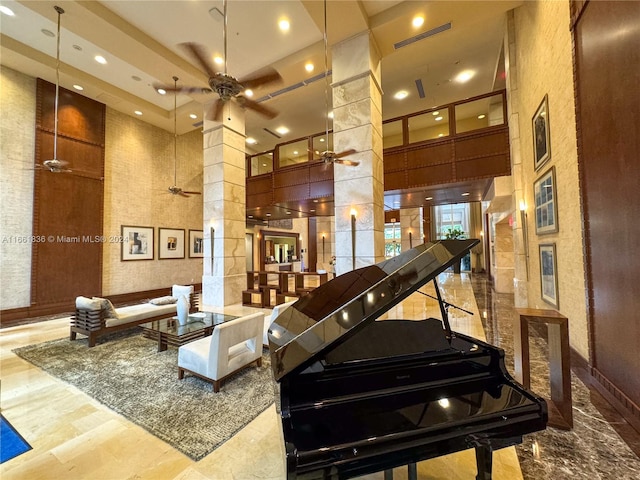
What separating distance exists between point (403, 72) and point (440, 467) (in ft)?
26.4

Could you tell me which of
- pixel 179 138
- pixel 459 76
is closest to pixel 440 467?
pixel 459 76

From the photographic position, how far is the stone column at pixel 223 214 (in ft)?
23.0

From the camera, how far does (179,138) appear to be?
31.1 ft

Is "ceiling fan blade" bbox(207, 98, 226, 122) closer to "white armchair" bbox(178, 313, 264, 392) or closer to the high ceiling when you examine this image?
the high ceiling

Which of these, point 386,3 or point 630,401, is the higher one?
point 386,3

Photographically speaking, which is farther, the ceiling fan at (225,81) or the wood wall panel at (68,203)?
the wood wall panel at (68,203)

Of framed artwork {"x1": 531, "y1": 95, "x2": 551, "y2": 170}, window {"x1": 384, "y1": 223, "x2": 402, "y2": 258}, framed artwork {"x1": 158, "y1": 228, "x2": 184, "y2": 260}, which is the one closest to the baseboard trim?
framed artwork {"x1": 158, "y1": 228, "x2": 184, "y2": 260}

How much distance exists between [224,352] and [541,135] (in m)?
5.51

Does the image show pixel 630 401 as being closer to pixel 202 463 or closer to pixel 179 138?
pixel 202 463

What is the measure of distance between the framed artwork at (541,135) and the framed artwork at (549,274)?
1.35 metres

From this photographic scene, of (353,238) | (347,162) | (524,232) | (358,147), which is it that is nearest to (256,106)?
(347,162)

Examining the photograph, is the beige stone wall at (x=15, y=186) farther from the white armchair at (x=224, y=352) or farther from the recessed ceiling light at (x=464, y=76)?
the recessed ceiling light at (x=464, y=76)

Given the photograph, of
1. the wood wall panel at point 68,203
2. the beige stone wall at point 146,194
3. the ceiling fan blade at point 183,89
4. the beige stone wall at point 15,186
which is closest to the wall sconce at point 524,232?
the ceiling fan blade at point 183,89

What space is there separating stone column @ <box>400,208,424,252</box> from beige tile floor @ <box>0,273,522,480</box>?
1232 cm
